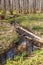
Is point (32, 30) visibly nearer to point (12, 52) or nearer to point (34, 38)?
point (34, 38)

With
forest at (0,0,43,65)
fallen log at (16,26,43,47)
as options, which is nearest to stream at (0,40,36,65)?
forest at (0,0,43,65)

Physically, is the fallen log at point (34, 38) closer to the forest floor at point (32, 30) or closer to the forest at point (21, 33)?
the forest at point (21, 33)

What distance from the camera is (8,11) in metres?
Answer: 10.8

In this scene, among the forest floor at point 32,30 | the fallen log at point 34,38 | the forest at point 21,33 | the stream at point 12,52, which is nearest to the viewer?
the forest floor at point 32,30

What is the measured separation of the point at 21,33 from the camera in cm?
752

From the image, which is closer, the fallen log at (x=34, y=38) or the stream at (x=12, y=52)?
the stream at (x=12, y=52)

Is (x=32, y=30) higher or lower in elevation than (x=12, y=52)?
higher

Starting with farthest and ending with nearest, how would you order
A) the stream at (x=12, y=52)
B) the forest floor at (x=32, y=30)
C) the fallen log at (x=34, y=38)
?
1. the fallen log at (x=34, y=38)
2. the stream at (x=12, y=52)
3. the forest floor at (x=32, y=30)

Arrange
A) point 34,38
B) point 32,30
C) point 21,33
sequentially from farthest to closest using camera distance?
point 32,30 < point 21,33 < point 34,38

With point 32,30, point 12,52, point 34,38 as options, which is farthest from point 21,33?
point 12,52

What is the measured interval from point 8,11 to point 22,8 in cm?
64

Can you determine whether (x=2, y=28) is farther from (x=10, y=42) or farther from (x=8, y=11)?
(x=8, y=11)

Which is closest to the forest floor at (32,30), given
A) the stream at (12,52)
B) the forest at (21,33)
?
the forest at (21,33)

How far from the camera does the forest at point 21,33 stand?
18.9 ft
